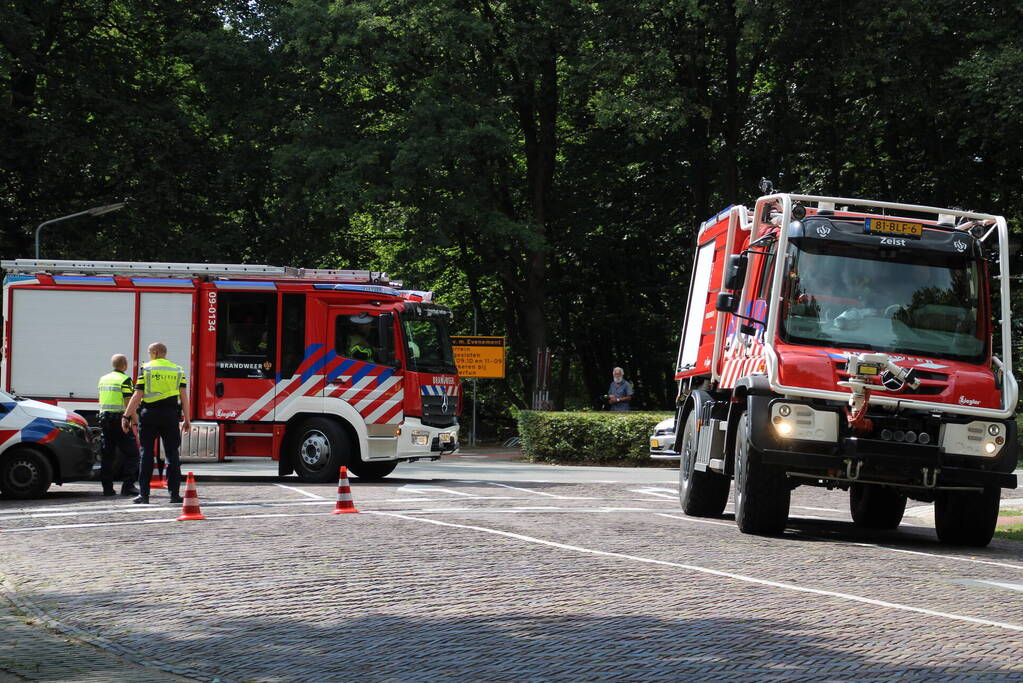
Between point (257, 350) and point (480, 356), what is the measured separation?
1172 centimetres

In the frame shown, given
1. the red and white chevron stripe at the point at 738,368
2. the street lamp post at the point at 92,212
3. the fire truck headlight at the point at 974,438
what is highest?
the street lamp post at the point at 92,212

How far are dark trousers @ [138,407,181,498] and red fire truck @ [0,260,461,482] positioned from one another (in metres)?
4.16

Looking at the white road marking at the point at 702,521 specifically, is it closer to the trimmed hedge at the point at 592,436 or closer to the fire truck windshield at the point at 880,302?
the fire truck windshield at the point at 880,302

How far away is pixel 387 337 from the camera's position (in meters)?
20.6

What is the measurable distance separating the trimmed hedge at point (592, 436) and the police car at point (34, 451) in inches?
507

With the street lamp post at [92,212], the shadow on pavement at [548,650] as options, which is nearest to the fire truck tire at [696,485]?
the shadow on pavement at [548,650]

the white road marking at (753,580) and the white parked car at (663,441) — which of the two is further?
the white parked car at (663,441)

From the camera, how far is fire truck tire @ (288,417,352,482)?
20297 mm

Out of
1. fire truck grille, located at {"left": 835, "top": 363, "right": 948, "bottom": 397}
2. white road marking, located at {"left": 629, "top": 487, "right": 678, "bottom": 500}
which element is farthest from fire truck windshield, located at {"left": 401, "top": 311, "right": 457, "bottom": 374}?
fire truck grille, located at {"left": 835, "top": 363, "right": 948, "bottom": 397}

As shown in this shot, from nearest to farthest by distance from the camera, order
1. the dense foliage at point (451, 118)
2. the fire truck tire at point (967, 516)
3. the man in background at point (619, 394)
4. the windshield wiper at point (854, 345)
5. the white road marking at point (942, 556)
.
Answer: the white road marking at point (942, 556), the windshield wiper at point (854, 345), the fire truck tire at point (967, 516), the man in background at point (619, 394), the dense foliage at point (451, 118)

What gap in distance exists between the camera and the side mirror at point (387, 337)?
20.6 metres

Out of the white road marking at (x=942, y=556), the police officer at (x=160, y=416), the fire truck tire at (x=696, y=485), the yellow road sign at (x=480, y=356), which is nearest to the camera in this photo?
the white road marking at (x=942, y=556)

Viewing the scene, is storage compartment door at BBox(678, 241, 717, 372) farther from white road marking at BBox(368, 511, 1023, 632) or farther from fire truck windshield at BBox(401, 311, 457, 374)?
fire truck windshield at BBox(401, 311, 457, 374)

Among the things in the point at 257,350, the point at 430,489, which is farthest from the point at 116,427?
the point at 430,489
